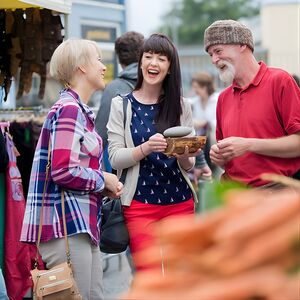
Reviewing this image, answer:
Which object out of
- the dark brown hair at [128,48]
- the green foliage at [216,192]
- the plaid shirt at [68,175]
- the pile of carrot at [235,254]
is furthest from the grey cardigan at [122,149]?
the pile of carrot at [235,254]

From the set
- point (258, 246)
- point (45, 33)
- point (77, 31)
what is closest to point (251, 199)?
point (258, 246)

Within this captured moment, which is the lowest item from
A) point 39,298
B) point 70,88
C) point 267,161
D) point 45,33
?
point 39,298

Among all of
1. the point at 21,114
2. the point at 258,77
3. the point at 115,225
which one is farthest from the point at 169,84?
the point at 21,114

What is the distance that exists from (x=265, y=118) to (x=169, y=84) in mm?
909

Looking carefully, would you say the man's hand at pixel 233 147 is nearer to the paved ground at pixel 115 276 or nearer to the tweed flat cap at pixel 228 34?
the tweed flat cap at pixel 228 34

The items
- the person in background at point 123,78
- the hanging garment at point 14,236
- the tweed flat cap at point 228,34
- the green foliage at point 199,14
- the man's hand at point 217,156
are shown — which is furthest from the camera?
the green foliage at point 199,14

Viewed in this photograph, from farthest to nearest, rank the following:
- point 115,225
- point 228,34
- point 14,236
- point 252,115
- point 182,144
A: 1. point 14,236
2. point 115,225
3. point 182,144
4. point 228,34
5. point 252,115

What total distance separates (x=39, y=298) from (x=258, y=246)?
10.1 feet

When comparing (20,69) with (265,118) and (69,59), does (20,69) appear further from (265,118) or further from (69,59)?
(265,118)

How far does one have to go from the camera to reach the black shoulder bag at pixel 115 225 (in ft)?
15.5

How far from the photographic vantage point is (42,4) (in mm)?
5352

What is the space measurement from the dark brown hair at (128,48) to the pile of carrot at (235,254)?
4737mm

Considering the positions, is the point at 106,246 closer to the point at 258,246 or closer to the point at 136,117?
the point at 136,117

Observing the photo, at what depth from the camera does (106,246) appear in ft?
15.9
